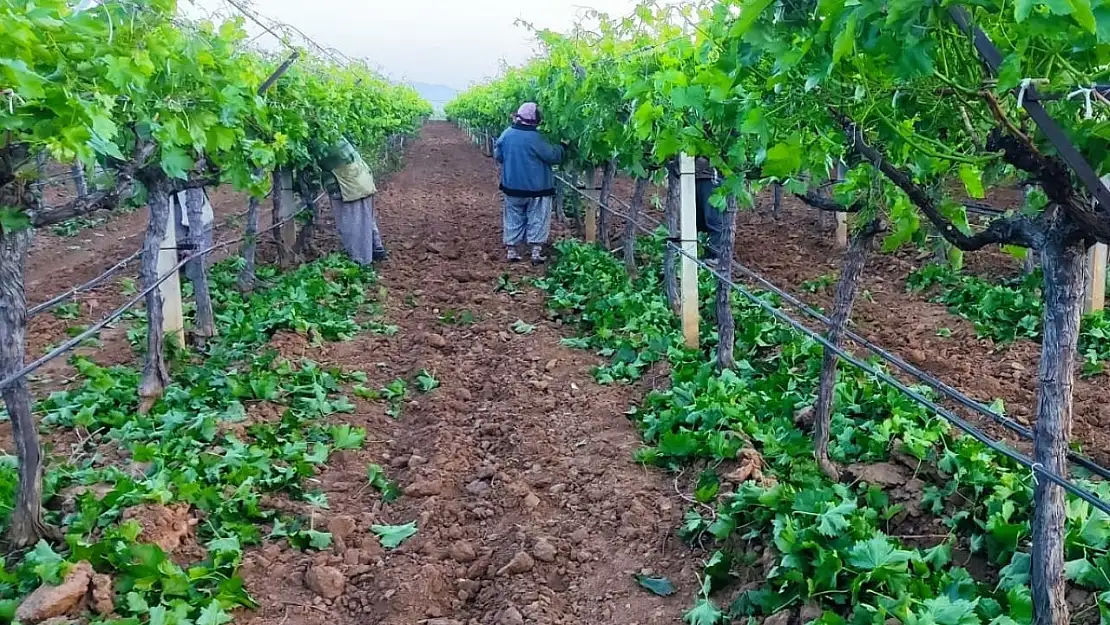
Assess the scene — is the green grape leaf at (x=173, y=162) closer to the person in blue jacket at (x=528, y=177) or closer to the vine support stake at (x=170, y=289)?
the vine support stake at (x=170, y=289)

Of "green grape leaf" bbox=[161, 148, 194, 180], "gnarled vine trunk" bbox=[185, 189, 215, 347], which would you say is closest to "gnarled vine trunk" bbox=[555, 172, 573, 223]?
"gnarled vine trunk" bbox=[185, 189, 215, 347]

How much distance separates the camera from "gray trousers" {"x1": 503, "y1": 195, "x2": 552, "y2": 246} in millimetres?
10344

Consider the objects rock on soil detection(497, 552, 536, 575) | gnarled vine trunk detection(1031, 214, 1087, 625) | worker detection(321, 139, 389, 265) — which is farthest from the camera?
worker detection(321, 139, 389, 265)

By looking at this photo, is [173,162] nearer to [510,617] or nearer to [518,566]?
[518,566]

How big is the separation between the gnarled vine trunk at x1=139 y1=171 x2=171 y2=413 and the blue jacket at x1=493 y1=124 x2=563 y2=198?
493cm

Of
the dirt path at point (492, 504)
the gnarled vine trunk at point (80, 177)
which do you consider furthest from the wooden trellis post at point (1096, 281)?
the gnarled vine trunk at point (80, 177)

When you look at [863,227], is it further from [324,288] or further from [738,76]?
[324,288]

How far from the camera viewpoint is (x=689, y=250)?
6.36m

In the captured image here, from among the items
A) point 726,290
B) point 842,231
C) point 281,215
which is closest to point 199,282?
point 281,215

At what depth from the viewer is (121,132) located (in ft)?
16.6

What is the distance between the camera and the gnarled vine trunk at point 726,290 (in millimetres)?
5559

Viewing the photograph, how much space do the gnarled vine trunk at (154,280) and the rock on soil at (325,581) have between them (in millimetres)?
2504

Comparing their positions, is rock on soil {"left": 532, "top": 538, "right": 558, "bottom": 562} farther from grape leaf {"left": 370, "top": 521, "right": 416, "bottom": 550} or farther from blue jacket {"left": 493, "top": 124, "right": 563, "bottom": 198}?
blue jacket {"left": 493, "top": 124, "right": 563, "bottom": 198}

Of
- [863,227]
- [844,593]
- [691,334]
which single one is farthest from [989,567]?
[691,334]
